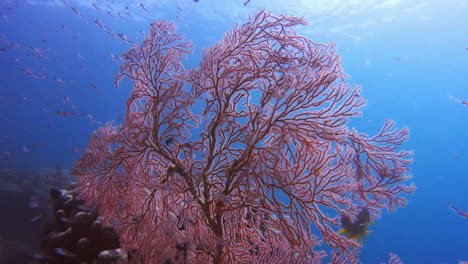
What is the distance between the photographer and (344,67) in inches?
1953

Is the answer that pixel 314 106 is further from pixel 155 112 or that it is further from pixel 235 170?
pixel 155 112

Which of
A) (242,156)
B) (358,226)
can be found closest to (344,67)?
(358,226)

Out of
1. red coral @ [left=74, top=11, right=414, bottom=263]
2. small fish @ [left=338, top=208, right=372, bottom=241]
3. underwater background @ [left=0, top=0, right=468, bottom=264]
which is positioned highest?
underwater background @ [left=0, top=0, right=468, bottom=264]

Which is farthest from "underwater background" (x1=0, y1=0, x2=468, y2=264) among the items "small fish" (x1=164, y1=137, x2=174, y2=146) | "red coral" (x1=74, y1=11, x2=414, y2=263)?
"small fish" (x1=164, y1=137, x2=174, y2=146)

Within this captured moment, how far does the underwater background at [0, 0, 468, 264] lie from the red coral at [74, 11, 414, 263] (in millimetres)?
1298

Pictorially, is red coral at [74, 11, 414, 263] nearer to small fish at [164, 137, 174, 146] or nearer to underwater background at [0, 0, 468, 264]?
small fish at [164, 137, 174, 146]

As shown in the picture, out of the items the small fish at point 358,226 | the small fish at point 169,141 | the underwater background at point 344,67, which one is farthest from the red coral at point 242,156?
the small fish at point 358,226

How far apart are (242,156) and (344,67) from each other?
5182 centimetres

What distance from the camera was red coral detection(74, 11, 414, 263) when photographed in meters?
3.37

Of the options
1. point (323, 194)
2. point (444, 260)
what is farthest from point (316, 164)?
point (444, 260)

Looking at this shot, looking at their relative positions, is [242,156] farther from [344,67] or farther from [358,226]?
[344,67]

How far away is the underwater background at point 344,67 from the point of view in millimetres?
20141

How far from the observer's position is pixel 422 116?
74.8m

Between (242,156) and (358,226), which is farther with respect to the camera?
(358,226)
